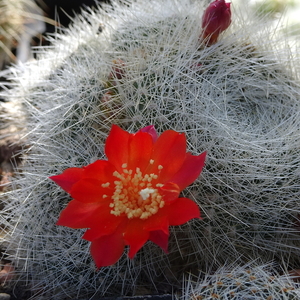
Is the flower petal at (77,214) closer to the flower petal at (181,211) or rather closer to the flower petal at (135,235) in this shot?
the flower petal at (135,235)

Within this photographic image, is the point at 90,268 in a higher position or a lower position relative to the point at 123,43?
lower

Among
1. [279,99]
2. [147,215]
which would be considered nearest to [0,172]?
[147,215]

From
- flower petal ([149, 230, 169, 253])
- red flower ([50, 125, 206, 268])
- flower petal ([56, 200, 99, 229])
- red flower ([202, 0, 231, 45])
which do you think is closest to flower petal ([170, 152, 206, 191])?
red flower ([50, 125, 206, 268])

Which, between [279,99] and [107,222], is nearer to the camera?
[107,222]

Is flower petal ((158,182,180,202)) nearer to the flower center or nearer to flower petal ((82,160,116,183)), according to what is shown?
the flower center

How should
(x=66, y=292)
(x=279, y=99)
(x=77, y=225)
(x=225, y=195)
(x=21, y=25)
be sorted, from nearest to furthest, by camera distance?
1. (x=77, y=225)
2. (x=225, y=195)
3. (x=66, y=292)
4. (x=279, y=99)
5. (x=21, y=25)

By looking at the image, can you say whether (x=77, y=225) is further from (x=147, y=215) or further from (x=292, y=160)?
(x=292, y=160)

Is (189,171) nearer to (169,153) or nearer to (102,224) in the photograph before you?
(169,153)
